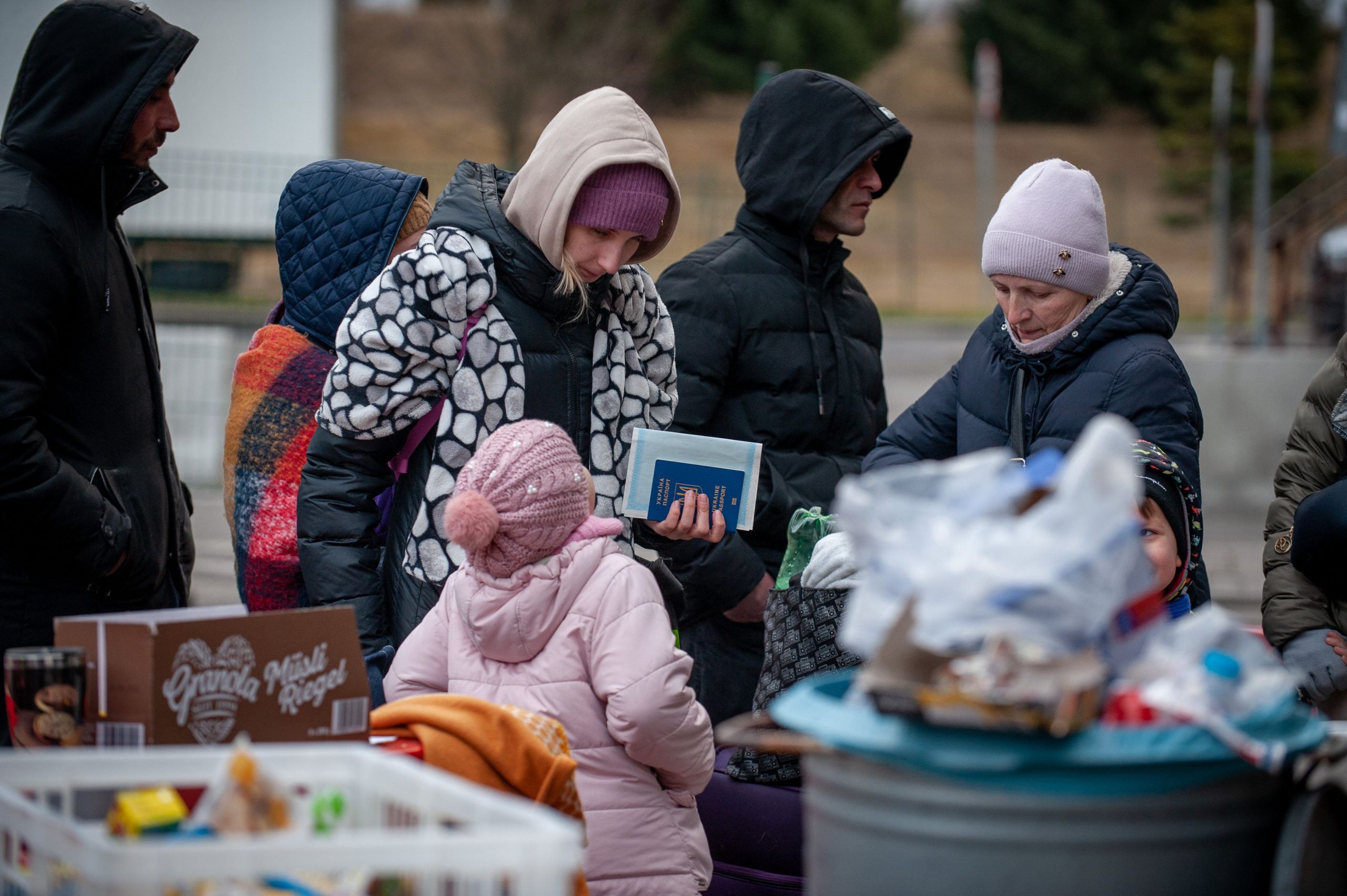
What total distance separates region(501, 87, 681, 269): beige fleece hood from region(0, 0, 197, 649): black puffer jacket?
83 cm

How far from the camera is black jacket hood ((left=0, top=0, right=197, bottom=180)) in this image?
288cm

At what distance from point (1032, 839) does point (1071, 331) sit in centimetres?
168

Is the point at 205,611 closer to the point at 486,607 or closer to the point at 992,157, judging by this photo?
the point at 486,607

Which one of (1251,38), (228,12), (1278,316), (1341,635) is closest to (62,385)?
(1341,635)

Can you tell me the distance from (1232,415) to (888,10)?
39.3m

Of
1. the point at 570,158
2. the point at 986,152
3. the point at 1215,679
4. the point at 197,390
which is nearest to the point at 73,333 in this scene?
the point at 570,158

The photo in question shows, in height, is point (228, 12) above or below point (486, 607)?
above

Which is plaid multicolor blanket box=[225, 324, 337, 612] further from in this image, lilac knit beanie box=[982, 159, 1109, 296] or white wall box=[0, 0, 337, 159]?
white wall box=[0, 0, 337, 159]

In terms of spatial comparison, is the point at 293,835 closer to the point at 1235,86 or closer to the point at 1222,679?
the point at 1222,679

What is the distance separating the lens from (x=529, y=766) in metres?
2.14

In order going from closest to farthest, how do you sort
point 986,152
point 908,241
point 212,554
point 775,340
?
point 775,340
point 212,554
point 908,241
point 986,152

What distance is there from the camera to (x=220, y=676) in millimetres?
1994

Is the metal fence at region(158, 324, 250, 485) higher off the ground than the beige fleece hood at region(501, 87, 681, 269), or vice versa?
the beige fleece hood at region(501, 87, 681, 269)

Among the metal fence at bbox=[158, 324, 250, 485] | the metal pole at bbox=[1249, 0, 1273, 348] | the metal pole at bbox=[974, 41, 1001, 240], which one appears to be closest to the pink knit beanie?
the metal fence at bbox=[158, 324, 250, 485]
